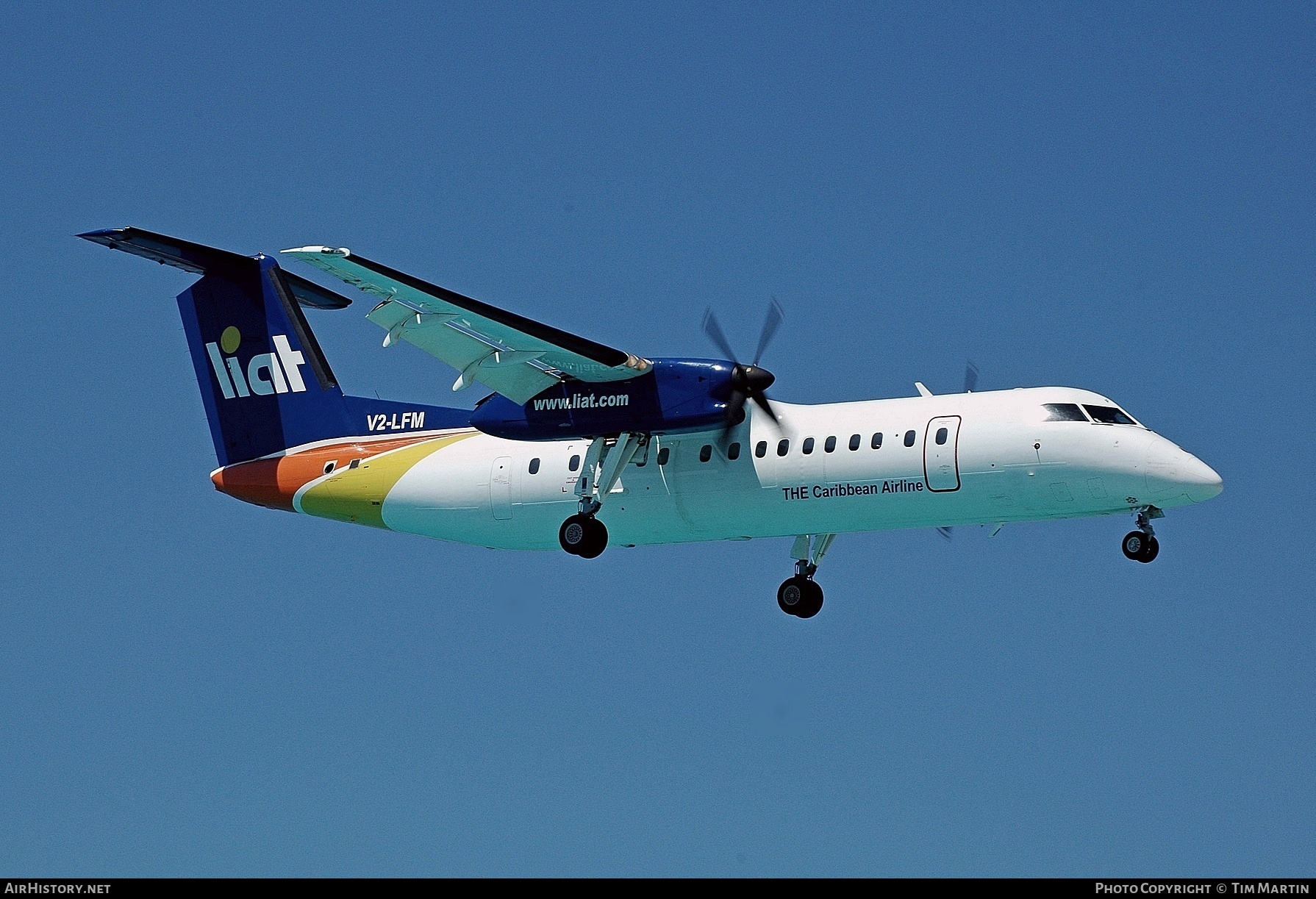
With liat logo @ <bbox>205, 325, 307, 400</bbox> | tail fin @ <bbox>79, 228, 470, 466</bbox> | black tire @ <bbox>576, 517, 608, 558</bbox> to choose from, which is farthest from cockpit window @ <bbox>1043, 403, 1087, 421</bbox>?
liat logo @ <bbox>205, 325, 307, 400</bbox>

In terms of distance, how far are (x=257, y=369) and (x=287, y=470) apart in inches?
79.5

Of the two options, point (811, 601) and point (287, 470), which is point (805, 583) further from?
point (287, 470)

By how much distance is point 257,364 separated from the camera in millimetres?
28344

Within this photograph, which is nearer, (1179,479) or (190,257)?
(1179,479)

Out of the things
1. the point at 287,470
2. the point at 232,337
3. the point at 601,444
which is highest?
the point at 232,337

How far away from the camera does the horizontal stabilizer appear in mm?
25266

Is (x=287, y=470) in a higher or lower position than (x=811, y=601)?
higher

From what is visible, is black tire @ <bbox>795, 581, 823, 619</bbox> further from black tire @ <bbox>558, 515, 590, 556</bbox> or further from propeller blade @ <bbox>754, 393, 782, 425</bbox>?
black tire @ <bbox>558, 515, 590, 556</bbox>

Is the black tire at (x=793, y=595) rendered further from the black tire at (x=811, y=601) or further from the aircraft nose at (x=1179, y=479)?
the aircraft nose at (x=1179, y=479)

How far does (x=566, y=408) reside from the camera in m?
24.5

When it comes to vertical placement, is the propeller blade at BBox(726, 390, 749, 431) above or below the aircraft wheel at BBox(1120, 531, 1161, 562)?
above

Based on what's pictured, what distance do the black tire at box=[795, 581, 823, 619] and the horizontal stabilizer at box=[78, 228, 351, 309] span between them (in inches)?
379

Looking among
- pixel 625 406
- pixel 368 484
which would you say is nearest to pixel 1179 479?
pixel 625 406
